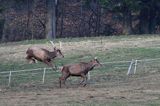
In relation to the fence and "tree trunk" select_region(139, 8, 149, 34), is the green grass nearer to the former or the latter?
the fence

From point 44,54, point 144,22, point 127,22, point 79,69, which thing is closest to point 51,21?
point 127,22

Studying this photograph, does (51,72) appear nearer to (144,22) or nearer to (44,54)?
(44,54)

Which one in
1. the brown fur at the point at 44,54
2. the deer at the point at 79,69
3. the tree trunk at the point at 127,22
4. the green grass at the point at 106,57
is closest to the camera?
the deer at the point at 79,69

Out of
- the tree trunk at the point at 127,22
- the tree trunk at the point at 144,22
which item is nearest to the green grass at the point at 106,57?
the tree trunk at the point at 127,22

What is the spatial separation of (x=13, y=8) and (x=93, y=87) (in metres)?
42.7

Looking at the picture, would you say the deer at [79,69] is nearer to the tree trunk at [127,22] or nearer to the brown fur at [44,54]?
the brown fur at [44,54]

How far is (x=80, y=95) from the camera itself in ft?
82.8

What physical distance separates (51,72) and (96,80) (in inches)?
122

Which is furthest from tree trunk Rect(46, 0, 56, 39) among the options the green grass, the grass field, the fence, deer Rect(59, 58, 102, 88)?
deer Rect(59, 58, 102, 88)

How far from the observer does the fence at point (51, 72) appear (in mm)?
31766

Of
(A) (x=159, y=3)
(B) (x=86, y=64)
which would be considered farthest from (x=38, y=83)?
(A) (x=159, y=3)

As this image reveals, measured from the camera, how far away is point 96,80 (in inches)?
1232

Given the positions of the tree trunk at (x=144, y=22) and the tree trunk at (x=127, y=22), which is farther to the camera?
the tree trunk at (x=144, y=22)

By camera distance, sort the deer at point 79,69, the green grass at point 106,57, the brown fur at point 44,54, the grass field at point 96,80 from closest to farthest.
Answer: the grass field at point 96,80 < the deer at point 79,69 < the brown fur at point 44,54 < the green grass at point 106,57
